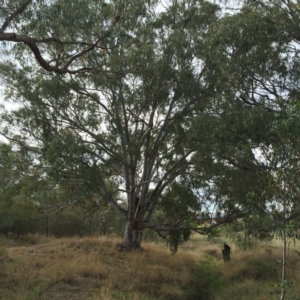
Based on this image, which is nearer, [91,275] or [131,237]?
[91,275]

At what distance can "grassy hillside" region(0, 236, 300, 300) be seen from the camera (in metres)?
10.1

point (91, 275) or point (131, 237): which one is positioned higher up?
point (131, 237)

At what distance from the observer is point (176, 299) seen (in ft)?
37.3

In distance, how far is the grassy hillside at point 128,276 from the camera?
1013 centimetres

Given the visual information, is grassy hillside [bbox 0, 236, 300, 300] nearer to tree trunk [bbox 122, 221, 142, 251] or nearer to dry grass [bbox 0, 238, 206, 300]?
dry grass [bbox 0, 238, 206, 300]

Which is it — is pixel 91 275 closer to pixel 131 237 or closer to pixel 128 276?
pixel 128 276

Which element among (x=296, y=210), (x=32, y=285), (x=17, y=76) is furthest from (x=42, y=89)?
(x=296, y=210)

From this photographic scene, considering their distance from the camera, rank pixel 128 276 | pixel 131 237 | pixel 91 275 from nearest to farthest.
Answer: pixel 91 275 → pixel 128 276 → pixel 131 237

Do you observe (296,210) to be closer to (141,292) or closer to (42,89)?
(141,292)

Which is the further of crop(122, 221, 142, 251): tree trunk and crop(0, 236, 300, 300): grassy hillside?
crop(122, 221, 142, 251): tree trunk

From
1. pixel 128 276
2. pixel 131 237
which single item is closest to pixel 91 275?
pixel 128 276

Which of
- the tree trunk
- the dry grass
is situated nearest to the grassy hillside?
the dry grass

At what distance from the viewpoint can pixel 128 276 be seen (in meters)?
12.3

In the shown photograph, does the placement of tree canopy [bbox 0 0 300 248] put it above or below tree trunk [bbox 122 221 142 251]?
above
